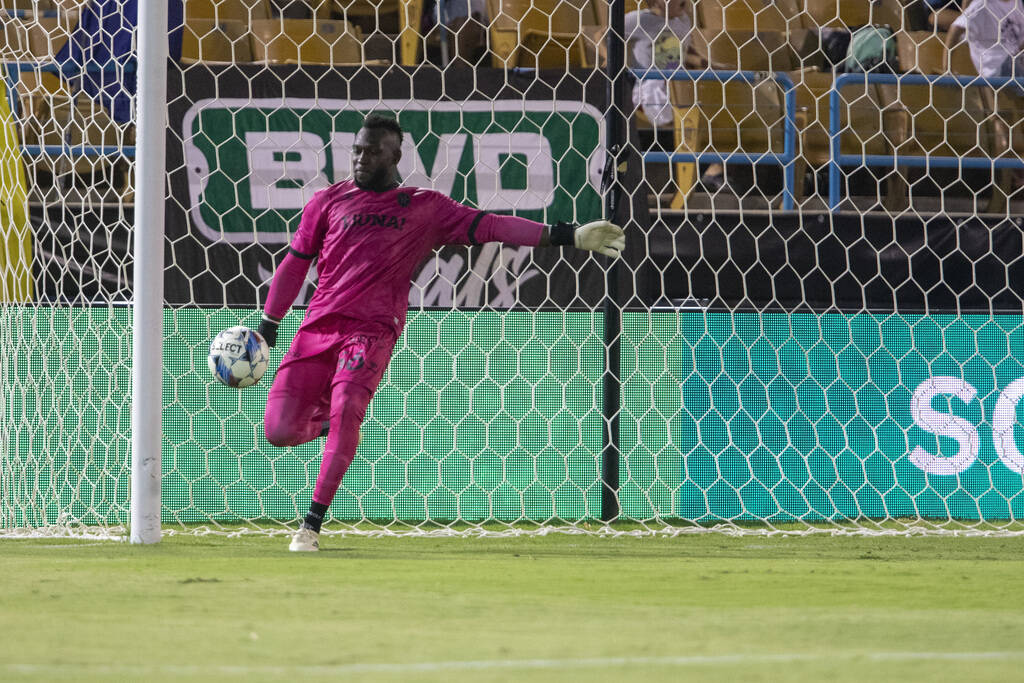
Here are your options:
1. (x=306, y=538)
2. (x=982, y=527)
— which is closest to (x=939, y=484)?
(x=982, y=527)

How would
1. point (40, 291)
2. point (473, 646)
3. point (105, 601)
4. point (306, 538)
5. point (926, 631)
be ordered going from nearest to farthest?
point (473, 646)
point (926, 631)
point (105, 601)
point (306, 538)
point (40, 291)

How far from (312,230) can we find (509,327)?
1252 mm

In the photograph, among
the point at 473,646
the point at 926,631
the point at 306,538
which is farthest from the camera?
the point at 306,538

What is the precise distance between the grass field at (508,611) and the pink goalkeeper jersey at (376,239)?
0.96 meters

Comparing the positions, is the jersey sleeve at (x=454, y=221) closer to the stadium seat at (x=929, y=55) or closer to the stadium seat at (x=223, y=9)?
the stadium seat at (x=223, y=9)

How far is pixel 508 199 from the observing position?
708 cm

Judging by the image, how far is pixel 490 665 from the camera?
3244 mm

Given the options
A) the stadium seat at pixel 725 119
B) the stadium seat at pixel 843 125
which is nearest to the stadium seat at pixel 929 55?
the stadium seat at pixel 843 125

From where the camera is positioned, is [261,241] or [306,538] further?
[261,241]

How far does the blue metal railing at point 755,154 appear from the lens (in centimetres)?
749

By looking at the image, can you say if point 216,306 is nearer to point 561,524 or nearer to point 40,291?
point 40,291

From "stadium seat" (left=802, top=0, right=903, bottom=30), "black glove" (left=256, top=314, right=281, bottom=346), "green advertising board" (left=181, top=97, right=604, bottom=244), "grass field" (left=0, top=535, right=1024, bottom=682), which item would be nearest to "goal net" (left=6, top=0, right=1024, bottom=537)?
"green advertising board" (left=181, top=97, right=604, bottom=244)

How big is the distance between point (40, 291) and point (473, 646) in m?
4.03

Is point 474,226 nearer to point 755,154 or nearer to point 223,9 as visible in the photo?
point 755,154
